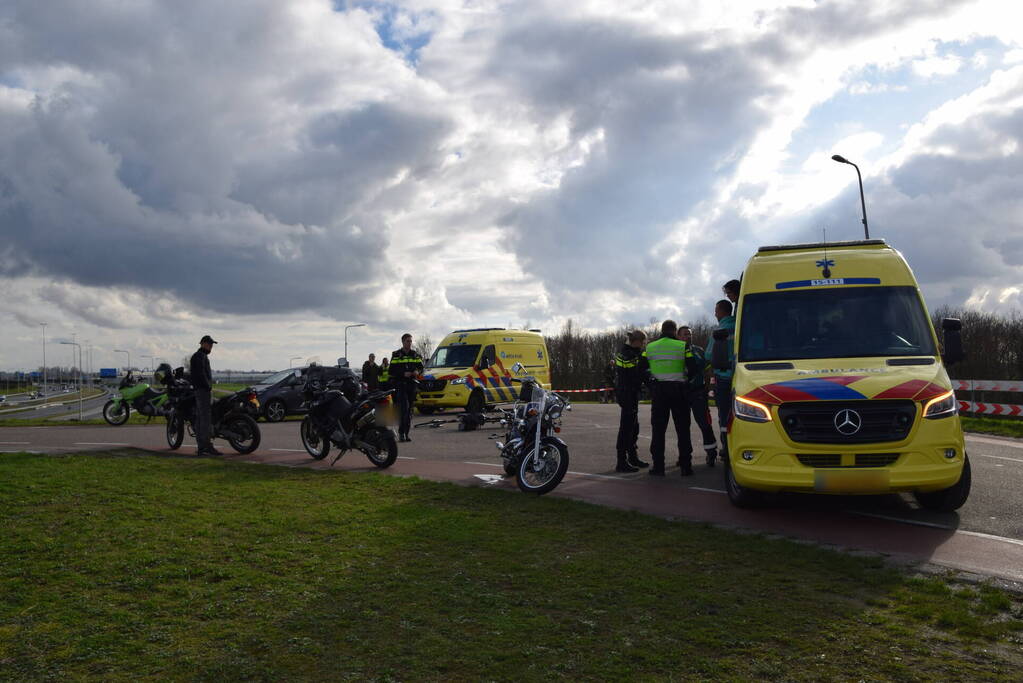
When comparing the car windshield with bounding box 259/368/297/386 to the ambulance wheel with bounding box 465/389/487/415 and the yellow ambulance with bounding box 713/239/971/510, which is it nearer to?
the ambulance wheel with bounding box 465/389/487/415

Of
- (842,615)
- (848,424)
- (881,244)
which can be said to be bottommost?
(842,615)

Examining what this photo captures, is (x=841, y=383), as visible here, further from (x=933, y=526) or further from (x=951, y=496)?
(x=951, y=496)

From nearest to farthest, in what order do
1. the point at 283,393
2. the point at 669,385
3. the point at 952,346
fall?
the point at 952,346
the point at 669,385
the point at 283,393

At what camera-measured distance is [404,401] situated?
617 inches

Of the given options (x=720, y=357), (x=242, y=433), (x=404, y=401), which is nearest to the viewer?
(x=720, y=357)

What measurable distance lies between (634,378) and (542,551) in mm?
5069

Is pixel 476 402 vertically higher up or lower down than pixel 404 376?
lower down

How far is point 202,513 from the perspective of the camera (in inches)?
312

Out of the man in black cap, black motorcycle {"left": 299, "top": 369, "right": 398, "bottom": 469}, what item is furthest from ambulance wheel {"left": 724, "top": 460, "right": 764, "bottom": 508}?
the man in black cap

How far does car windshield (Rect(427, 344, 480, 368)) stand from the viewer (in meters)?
25.4

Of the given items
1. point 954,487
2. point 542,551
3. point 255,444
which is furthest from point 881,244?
point 255,444

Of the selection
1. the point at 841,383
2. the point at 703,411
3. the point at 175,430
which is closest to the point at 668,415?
the point at 703,411

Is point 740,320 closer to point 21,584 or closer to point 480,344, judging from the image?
point 21,584

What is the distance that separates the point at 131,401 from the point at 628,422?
13650 millimetres
